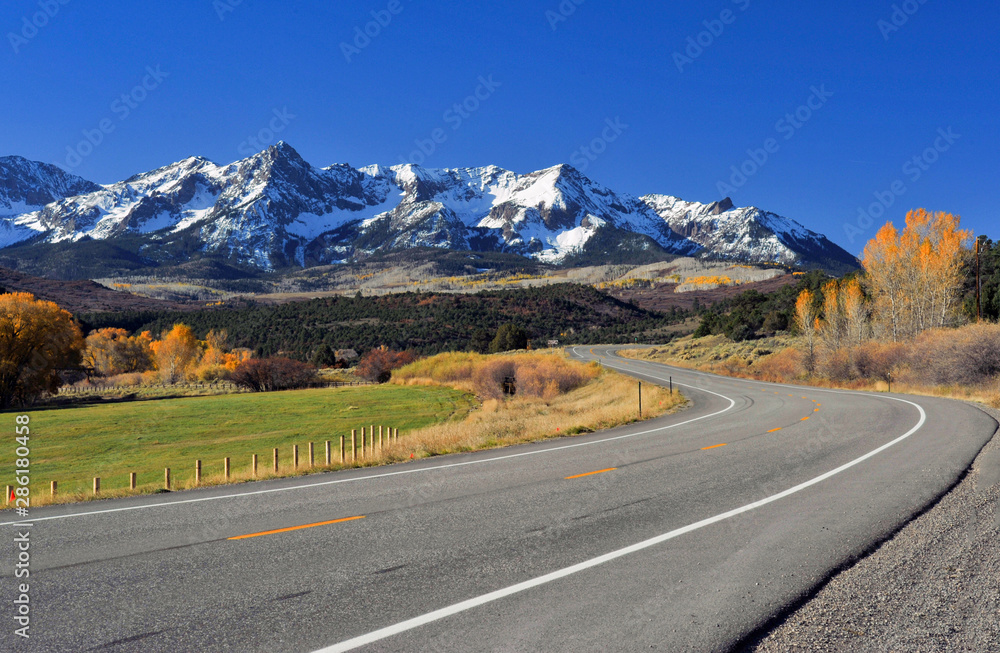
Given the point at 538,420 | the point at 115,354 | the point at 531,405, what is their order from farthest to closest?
the point at 115,354
the point at 531,405
the point at 538,420

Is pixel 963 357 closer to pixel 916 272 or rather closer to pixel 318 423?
pixel 916 272

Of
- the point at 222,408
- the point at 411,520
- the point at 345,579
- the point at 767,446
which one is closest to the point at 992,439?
the point at 767,446

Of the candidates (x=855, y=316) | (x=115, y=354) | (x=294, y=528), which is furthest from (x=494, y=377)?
(x=115, y=354)

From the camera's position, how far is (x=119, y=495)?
10.7 metres

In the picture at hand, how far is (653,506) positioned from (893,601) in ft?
11.3

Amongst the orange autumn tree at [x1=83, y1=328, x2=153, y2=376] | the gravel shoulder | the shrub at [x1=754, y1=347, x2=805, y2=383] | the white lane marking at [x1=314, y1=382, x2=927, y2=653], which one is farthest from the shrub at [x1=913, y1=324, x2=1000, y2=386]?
the orange autumn tree at [x1=83, y1=328, x2=153, y2=376]

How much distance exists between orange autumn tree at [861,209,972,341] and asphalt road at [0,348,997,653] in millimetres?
43515

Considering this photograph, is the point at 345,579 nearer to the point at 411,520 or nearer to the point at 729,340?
the point at 411,520

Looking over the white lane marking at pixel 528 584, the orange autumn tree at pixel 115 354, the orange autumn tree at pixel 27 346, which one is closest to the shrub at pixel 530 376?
the white lane marking at pixel 528 584

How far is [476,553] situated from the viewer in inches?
248

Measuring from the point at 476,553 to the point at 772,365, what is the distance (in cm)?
4790

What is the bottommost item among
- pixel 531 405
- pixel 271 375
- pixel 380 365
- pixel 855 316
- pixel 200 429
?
pixel 200 429

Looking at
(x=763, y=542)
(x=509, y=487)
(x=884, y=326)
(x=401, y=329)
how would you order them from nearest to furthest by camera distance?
(x=763, y=542)
(x=509, y=487)
(x=884, y=326)
(x=401, y=329)

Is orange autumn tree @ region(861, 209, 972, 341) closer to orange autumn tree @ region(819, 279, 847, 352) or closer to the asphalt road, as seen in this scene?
orange autumn tree @ region(819, 279, 847, 352)
